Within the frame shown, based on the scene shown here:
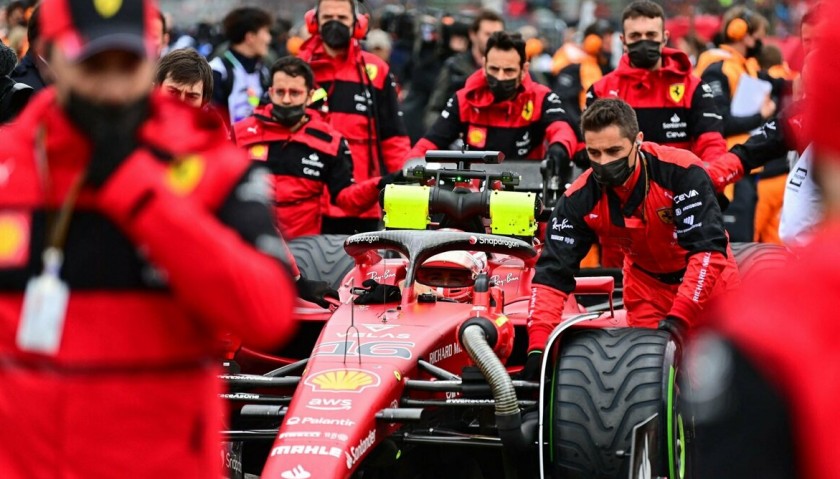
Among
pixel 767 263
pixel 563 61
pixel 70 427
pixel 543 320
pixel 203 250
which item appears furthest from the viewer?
pixel 563 61

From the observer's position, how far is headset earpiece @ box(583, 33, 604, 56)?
16609mm

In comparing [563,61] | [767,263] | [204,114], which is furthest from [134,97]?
[563,61]

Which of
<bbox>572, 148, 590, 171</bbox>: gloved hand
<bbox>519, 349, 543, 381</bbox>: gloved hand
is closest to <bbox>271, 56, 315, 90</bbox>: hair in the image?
<bbox>572, 148, 590, 171</bbox>: gloved hand

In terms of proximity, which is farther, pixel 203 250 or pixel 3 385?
pixel 3 385

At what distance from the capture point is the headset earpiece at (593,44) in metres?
16.6

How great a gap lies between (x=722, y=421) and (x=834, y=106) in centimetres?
48

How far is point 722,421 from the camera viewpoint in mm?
2207

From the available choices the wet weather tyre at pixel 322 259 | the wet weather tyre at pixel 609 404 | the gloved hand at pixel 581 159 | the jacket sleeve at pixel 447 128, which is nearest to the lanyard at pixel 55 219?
the wet weather tyre at pixel 609 404

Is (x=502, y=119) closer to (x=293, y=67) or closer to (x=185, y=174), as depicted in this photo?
(x=293, y=67)

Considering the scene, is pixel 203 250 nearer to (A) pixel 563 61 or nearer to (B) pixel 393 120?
(B) pixel 393 120

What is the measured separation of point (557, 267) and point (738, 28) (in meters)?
7.20

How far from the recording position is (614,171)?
7.18 m

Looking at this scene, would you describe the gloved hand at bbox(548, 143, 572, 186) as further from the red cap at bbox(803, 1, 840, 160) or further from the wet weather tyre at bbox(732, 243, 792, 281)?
the red cap at bbox(803, 1, 840, 160)

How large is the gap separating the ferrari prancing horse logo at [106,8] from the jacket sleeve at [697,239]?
4543 millimetres
